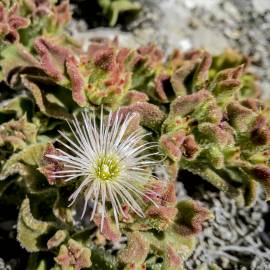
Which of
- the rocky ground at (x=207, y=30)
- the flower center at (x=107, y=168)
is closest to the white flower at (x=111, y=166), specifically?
the flower center at (x=107, y=168)

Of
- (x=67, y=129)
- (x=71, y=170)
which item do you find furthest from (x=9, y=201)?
(x=71, y=170)

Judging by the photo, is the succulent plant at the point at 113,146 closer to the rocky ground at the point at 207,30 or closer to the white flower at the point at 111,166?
the white flower at the point at 111,166

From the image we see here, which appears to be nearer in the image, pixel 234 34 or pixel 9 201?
pixel 9 201

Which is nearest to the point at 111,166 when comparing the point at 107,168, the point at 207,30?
the point at 107,168

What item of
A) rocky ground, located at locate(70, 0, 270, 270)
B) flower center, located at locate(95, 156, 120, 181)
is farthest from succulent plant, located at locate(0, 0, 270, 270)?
rocky ground, located at locate(70, 0, 270, 270)

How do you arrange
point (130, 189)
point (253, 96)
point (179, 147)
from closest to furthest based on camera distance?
point (130, 189) < point (179, 147) < point (253, 96)

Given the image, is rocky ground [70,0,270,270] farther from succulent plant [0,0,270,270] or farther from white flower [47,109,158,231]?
white flower [47,109,158,231]

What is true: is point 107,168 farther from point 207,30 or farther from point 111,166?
point 207,30

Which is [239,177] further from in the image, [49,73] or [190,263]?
[49,73]

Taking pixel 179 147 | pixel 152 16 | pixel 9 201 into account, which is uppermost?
pixel 152 16
